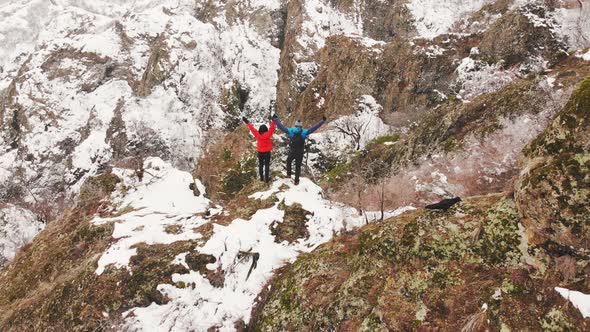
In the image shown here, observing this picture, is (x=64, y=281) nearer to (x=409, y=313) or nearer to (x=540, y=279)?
(x=409, y=313)

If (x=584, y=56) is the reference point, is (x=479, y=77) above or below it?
below

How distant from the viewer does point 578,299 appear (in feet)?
12.3

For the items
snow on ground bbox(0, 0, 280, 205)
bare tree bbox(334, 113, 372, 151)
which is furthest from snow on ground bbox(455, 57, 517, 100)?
snow on ground bbox(0, 0, 280, 205)

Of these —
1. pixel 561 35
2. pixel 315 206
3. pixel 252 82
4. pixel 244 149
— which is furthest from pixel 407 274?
pixel 252 82

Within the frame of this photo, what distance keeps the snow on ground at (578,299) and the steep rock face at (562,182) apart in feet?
1.61

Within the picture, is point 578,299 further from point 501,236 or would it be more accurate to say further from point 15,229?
point 15,229

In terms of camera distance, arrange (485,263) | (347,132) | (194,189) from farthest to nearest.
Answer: (347,132), (194,189), (485,263)

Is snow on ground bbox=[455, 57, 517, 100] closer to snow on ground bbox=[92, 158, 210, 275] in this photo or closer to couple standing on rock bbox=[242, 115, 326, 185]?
couple standing on rock bbox=[242, 115, 326, 185]

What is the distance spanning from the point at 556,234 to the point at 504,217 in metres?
0.73

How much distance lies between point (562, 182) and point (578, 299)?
1.24 metres

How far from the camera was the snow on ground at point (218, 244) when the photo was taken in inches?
268

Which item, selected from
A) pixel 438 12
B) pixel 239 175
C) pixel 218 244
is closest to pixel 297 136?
pixel 218 244

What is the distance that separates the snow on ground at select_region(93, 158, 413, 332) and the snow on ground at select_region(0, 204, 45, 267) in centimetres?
4121

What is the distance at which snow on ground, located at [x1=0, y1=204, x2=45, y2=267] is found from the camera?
43.7 meters
